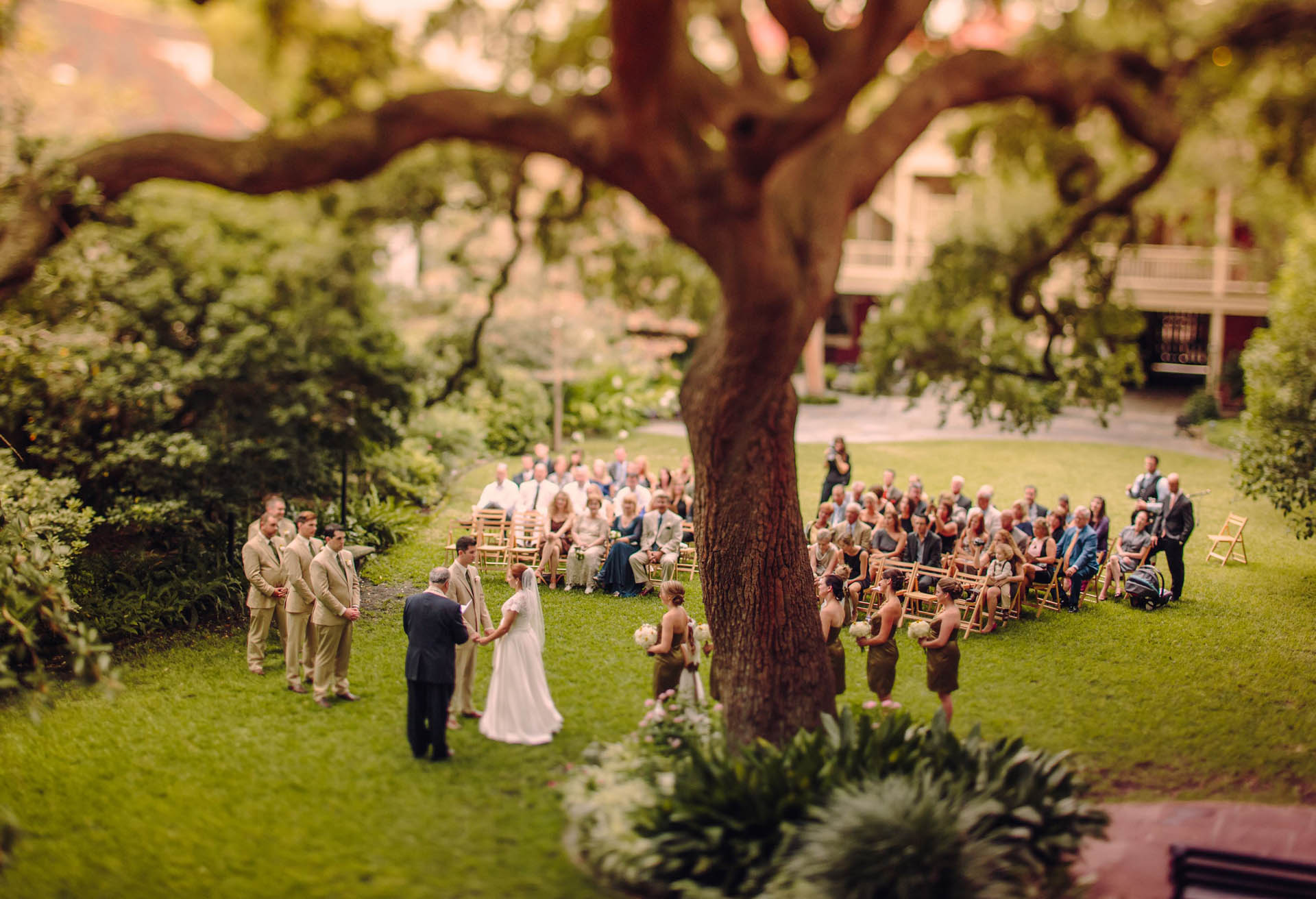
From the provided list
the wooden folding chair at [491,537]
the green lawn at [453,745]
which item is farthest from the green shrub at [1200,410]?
the wooden folding chair at [491,537]

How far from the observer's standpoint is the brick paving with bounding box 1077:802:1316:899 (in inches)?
249

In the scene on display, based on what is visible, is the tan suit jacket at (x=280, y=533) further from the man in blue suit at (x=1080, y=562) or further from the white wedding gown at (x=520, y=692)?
the man in blue suit at (x=1080, y=562)

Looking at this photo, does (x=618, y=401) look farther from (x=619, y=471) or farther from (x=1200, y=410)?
(x=1200, y=410)

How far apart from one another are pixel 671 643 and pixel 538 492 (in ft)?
21.6

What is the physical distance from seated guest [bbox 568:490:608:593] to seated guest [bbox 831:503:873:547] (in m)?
3.07

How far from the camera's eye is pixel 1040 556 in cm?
1205

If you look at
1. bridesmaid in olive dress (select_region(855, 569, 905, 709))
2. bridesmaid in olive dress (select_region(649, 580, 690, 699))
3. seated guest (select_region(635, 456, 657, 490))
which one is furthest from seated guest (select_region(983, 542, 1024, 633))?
seated guest (select_region(635, 456, 657, 490))

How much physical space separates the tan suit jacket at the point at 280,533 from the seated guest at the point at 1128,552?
9893mm

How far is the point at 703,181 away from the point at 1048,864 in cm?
490

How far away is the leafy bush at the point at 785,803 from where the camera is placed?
6.19m

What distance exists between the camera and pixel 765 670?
7.84 meters

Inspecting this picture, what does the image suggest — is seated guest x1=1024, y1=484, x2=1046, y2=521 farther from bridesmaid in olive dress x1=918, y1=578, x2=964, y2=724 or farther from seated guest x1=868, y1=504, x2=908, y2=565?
bridesmaid in olive dress x1=918, y1=578, x2=964, y2=724

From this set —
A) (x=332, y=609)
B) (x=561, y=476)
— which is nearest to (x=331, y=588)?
(x=332, y=609)

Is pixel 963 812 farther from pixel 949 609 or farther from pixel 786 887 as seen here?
pixel 949 609
